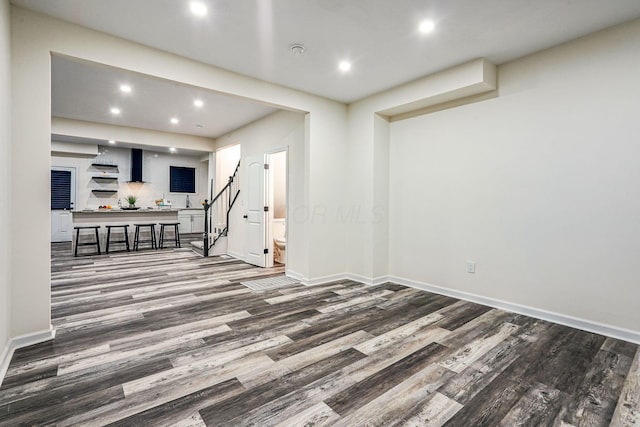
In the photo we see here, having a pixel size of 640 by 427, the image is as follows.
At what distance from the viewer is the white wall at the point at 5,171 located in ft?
7.00

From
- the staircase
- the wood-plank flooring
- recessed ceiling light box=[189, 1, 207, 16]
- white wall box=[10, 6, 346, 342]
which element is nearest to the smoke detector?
recessed ceiling light box=[189, 1, 207, 16]

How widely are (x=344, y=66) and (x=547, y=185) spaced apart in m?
2.46

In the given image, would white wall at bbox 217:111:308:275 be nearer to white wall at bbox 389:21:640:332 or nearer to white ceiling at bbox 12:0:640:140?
white ceiling at bbox 12:0:640:140

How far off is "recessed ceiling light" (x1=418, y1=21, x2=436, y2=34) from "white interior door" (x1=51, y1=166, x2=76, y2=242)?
31.7ft

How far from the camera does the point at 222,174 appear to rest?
7570 millimetres

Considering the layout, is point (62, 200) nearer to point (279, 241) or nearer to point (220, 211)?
point (220, 211)

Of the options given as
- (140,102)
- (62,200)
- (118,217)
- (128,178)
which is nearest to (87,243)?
(118,217)

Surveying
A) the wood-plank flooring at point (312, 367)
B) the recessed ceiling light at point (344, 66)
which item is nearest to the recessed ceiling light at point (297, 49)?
the recessed ceiling light at point (344, 66)

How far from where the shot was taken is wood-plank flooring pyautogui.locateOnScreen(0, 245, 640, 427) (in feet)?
5.57

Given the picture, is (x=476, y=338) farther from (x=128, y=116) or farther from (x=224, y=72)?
(x=128, y=116)

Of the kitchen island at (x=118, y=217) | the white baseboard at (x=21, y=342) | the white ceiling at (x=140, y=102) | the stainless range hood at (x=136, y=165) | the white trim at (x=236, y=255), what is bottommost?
the white baseboard at (x=21, y=342)

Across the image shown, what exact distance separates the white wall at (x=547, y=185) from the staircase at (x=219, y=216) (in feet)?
13.8

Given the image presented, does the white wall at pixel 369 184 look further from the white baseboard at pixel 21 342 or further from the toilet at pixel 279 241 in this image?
the white baseboard at pixel 21 342

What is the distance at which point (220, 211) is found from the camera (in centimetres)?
748
